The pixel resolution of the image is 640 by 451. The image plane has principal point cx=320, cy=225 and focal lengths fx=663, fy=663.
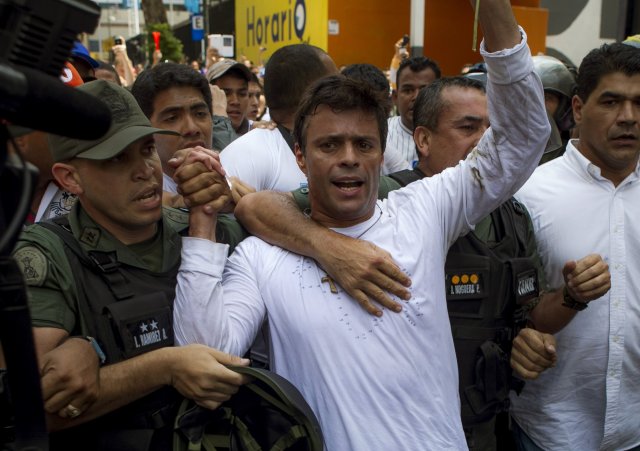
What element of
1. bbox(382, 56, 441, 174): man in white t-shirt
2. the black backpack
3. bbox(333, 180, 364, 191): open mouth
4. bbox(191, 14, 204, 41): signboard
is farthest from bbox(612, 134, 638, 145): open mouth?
bbox(191, 14, 204, 41): signboard

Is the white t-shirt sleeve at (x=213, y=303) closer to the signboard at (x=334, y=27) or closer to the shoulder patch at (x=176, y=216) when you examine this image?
the shoulder patch at (x=176, y=216)

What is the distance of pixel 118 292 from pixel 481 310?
1.28 m

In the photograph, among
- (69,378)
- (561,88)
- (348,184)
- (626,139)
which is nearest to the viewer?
(69,378)

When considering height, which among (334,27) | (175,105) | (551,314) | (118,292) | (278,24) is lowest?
(551,314)

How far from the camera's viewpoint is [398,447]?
193cm

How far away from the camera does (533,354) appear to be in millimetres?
2355

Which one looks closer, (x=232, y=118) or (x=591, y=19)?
(x=232, y=118)

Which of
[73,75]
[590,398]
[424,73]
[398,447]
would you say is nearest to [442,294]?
[398,447]

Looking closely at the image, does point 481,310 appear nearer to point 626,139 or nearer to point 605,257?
→ point 605,257

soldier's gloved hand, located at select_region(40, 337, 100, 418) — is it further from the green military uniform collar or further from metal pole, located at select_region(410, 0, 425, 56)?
metal pole, located at select_region(410, 0, 425, 56)

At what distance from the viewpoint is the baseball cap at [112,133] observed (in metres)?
2.04

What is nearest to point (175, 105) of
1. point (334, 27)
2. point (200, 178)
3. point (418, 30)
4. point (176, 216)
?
point (176, 216)

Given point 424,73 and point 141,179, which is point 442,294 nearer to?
point 141,179

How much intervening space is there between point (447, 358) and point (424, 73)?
4132 mm
